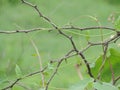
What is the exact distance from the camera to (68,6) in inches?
192

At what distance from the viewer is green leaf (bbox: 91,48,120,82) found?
1.00 m

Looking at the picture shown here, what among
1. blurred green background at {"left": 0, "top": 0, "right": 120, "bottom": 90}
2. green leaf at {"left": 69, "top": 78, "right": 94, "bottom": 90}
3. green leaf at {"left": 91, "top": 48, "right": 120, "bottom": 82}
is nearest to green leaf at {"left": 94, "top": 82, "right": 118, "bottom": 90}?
green leaf at {"left": 69, "top": 78, "right": 94, "bottom": 90}

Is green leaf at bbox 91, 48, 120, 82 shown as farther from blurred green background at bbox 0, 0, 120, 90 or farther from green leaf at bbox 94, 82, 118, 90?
blurred green background at bbox 0, 0, 120, 90

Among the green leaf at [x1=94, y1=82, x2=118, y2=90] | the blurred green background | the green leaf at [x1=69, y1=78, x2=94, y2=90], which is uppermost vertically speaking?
the green leaf at [x1=69, y1=78, x2=94, y2=90]

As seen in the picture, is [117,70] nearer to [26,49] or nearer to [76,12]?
[26,49]

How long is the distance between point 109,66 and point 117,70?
2 centimetres

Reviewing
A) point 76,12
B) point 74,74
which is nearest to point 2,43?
point 74,74

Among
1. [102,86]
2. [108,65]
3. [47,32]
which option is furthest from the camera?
[47,32]

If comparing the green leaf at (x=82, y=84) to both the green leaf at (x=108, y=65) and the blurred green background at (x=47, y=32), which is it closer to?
the green leaf at (x=108, y=65)

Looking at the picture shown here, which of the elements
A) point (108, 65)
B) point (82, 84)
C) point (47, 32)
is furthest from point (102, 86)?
point (47, 32)

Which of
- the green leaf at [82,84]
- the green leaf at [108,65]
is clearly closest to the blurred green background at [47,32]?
the green leaf at [108,65]

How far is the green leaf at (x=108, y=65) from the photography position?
39.2 inches

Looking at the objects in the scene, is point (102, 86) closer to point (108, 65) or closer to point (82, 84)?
point (82, 84)

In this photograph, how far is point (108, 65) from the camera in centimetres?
101
